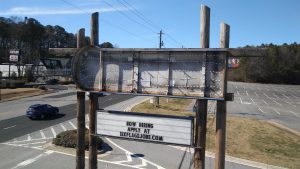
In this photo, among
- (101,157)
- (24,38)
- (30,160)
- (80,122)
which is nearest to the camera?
(80,122)

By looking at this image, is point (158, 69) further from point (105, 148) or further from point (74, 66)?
point (105, 148)

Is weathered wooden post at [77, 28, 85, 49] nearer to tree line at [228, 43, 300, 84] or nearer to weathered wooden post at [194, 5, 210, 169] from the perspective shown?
weathered wooden post at [194, 5, 210, 169]

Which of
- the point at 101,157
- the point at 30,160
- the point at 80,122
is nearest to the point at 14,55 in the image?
the point at 30,160

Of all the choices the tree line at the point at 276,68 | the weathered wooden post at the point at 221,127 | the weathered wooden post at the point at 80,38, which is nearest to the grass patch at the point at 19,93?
the weathered wooden post at the point at 80,38

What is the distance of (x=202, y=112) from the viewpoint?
773 cm

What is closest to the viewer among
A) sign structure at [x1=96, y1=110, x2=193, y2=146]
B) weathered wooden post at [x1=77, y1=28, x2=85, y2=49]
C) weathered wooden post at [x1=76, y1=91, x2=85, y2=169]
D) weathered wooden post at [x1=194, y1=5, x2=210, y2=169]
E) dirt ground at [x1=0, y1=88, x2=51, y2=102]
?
weathered wooden post at [x1=194, y1=5, x2=210, y2=169]

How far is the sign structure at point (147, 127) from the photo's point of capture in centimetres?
805

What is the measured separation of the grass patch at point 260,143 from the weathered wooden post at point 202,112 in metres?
13.6

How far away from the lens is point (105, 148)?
2262cm

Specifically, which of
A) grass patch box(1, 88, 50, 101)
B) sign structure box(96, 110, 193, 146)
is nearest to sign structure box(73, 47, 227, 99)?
sign structure box(96, 110, 193, 146)

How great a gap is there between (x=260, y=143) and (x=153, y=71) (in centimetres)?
1979

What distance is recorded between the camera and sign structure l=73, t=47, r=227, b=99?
766cm

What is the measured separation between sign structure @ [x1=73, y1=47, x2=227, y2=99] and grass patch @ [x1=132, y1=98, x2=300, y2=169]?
14166 mm

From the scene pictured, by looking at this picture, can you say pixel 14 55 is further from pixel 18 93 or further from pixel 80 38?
pixel 80 38
